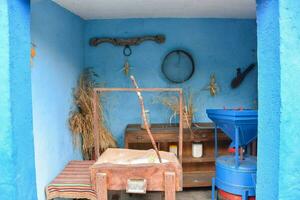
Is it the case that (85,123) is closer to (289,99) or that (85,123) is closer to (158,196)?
(158,196)

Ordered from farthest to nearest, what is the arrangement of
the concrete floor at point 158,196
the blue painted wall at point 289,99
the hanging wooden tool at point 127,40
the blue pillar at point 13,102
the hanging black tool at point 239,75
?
1. the hanging black tool at point 239,75
2. the hanging wooden tool at point 127,40
3. the concrete floor at point 158,196
4. the blue pillar at point 13,102
5. the blue painted wall at point 289,99

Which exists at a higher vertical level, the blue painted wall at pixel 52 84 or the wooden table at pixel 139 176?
the blue painted wall at pixel 52 84

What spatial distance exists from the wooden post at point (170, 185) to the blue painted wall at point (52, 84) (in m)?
1.12

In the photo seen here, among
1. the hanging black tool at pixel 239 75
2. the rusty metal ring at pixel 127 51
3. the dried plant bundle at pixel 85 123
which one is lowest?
the dried plant bundle at pixel 85 123

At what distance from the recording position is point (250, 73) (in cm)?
416

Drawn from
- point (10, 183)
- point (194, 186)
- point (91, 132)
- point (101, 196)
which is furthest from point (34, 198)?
point (194, 186)

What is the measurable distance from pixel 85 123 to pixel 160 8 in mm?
1694

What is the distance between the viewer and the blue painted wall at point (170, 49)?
404cm

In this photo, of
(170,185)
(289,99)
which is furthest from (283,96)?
(170,185)

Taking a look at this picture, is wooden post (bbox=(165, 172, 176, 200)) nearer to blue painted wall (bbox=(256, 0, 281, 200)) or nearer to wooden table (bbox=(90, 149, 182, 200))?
wooden table (bbox=(90, 149, 182, 200))

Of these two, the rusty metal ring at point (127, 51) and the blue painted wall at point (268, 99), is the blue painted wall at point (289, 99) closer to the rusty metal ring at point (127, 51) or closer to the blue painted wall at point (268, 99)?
the blue painted wall at point (268, 99)

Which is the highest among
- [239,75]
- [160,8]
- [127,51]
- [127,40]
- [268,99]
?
[160,8]

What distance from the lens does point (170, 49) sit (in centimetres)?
409

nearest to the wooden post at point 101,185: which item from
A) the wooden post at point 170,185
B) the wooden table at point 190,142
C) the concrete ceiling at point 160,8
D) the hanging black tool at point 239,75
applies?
the wooden post at point 170,185
